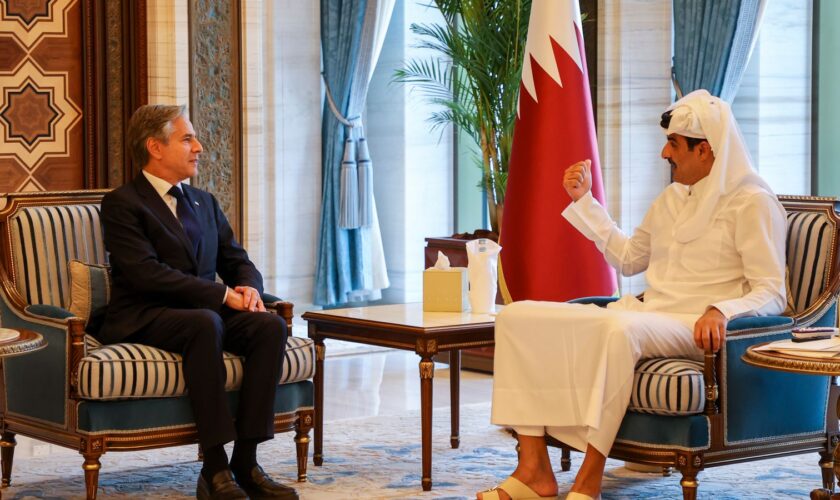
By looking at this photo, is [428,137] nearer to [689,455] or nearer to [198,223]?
[198,223]

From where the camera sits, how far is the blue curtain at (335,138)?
8.77 m

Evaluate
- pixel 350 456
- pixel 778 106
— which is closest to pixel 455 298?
pixel 350 456

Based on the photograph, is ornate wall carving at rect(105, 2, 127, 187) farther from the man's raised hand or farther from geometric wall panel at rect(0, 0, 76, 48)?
the man's raised hand

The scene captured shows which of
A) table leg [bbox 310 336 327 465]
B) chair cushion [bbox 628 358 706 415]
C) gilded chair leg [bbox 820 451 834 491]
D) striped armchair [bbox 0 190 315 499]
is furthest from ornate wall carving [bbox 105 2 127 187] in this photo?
gilded chair leg [bbox 820 451 834 491]

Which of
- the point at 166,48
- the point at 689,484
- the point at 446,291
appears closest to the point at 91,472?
the point at 446,291

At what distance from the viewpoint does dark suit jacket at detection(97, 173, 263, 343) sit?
14.0 feet

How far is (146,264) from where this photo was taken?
4.28 m

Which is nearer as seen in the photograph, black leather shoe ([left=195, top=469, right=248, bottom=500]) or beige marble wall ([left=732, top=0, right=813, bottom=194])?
black leather shoe ([left=195, top=469, right=248, bottom=500])

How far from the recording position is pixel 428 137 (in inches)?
376

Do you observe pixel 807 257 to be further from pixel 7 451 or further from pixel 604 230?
pixel 7 451

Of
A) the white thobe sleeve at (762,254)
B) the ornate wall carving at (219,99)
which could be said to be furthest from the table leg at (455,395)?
the ornate wall carving at (219,99)

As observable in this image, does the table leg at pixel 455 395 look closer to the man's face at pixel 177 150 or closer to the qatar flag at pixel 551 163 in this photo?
the qatar flag at pixel 551 163

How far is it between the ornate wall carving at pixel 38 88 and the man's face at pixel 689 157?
3455 millimetres

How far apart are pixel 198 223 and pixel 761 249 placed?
1.95 meters
